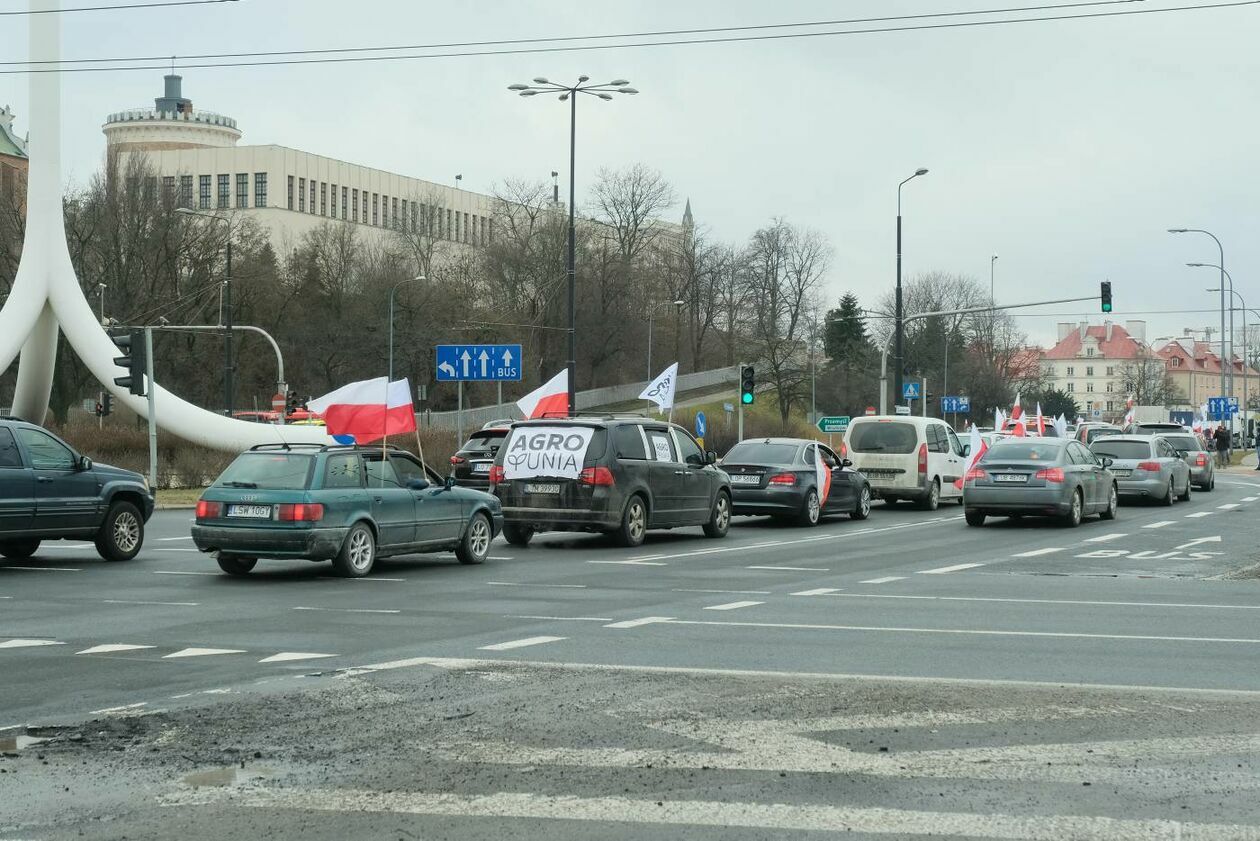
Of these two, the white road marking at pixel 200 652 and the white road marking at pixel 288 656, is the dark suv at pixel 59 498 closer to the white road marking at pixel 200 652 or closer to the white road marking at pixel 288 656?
the white road marking at pixel 200 652

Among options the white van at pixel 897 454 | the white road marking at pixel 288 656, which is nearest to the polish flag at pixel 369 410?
the white road marking at pixel 288 656

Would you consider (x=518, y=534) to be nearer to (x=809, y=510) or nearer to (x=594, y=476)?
(x=594, y=476)

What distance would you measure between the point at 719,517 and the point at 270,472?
29.5 ft

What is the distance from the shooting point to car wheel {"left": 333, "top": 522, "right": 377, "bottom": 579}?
691 inches

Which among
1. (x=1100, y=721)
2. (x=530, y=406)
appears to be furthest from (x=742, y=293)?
(x=1100, y=721)

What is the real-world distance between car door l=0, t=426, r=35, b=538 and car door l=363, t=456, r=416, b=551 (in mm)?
3893

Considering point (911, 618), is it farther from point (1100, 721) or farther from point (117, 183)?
point (117, 183)

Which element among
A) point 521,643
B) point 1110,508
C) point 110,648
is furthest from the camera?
point 1110,508

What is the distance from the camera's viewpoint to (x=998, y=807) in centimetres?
642

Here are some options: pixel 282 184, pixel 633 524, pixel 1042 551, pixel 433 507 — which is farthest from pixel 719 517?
pixel 282 184

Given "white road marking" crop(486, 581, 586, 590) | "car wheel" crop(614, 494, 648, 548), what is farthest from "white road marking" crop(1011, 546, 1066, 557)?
"white road marking" crop(486, 581, 586, 590)

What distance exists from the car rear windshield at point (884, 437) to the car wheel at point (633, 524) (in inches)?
431

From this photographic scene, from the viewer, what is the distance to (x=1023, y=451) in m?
27.3

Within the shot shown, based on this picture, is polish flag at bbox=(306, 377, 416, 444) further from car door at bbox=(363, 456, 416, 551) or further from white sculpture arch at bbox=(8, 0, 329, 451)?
white sculpture arch at bbox=(8, 0, 329, 451)
